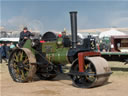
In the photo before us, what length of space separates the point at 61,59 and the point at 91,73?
1249 mm

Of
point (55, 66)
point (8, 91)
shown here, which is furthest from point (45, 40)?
point (8, 91)

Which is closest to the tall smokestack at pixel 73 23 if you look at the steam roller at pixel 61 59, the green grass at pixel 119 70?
the steam roller at pixel 61 59

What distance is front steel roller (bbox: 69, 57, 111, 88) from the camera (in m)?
5.84

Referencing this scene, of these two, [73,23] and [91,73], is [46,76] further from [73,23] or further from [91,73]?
[91,73]

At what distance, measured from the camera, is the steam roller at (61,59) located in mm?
6051

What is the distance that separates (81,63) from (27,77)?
1.89 m

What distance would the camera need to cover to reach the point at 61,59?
685 centimetres

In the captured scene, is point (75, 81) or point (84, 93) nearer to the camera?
point (84, 93)

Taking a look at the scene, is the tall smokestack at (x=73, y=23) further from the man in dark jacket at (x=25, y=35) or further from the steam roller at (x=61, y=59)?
the man in dark jacket at (x=25, y=35)

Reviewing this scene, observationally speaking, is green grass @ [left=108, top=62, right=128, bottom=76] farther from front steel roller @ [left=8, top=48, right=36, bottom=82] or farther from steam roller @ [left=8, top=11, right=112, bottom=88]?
front steel roller @ [left=8, top=48, right=36, bottom=82]

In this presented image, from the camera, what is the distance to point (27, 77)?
702cm

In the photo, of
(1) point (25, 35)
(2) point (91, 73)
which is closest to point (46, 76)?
(1) point (25, 35)

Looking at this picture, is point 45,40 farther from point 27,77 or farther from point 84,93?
point 84,93

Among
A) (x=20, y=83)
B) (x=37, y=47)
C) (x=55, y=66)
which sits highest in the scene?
(x=37, y=47)
